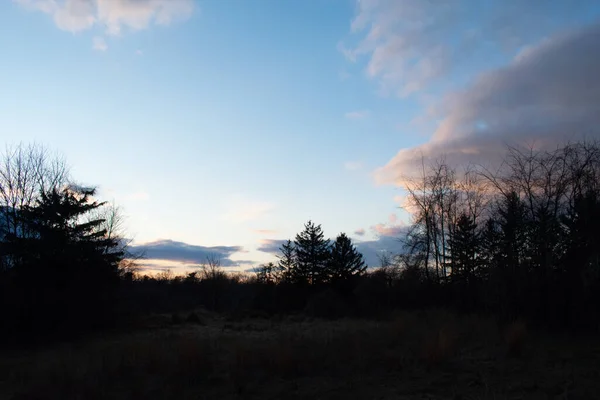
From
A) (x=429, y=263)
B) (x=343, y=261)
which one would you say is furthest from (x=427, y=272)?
(x=343, y=261)

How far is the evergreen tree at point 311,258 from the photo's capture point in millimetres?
53281

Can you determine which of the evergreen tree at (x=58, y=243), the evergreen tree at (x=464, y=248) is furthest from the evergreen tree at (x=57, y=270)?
the evergreen tree at (x=464, y=248)

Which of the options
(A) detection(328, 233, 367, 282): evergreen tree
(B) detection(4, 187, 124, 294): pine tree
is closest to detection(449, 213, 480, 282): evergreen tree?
(A) detection(328, 233, 367, 282): evergreen tree

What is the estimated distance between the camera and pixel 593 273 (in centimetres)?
1527

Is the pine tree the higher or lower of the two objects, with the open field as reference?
higher

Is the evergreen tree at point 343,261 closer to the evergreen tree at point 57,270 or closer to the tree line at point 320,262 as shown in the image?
the tree line at point 320,262

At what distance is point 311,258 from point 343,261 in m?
4.25

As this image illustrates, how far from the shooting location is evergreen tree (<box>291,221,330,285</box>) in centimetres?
5328

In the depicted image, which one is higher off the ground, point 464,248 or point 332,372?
point 464,248

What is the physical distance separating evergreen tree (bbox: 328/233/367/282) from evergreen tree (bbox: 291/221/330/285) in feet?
3.74

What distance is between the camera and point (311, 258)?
180 feet

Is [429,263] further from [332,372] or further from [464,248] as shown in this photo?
[332,372]

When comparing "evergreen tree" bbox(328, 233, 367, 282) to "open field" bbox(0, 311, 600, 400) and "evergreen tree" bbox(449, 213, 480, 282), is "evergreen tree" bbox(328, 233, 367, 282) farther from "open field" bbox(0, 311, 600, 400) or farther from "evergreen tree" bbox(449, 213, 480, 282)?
"open field" bbox(0, 311, 600, 400)

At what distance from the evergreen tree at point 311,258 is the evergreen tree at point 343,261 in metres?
1.14
